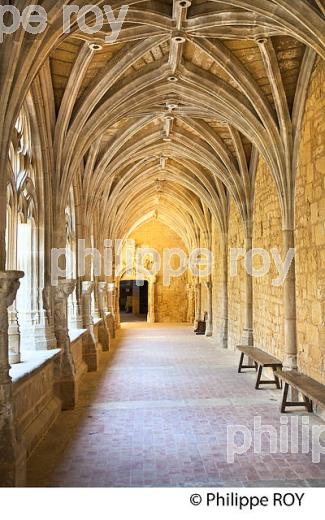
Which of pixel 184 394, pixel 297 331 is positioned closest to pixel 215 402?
pixel 184 394

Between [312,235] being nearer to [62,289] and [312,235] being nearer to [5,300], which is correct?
[62,289]

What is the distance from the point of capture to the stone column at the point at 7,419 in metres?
3.89

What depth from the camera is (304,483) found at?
4203mm

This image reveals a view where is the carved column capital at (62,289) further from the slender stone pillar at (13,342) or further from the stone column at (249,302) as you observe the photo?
the stone column at (249,302)

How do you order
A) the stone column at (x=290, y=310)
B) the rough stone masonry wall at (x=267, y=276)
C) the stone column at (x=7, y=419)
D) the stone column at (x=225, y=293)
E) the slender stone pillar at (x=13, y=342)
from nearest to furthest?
1. the stone column at (x=7, y=419)
2. the slender stone pillar at (x=13, y=342)
3. the stone column at (x=290, y=310)
4. the rough stone masonry wall at (x=267, y=276)
5. the stone column at (x=225, y=293)

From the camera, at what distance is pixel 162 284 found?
26.2 meters

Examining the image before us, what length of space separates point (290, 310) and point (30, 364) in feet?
13.4

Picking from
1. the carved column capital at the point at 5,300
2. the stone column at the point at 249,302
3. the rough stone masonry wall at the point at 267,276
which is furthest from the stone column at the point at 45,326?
the stone column at the point at 249,302

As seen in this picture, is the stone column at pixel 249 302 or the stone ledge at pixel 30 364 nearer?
the stone ledge at pixel 30 364

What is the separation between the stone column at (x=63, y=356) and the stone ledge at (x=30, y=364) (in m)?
0.34

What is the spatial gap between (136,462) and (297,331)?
3.82 m

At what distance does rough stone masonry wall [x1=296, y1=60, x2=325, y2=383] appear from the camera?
21.2ft

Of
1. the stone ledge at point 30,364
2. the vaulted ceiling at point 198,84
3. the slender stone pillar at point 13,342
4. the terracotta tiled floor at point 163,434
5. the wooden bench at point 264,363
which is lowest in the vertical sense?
the terracotta tiled floor at point 163,434

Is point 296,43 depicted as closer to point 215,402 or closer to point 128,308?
point 215,402
